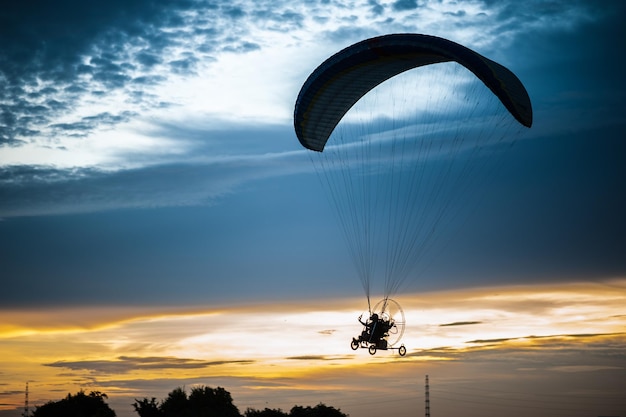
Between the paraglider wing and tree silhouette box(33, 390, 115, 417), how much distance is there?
140 feet

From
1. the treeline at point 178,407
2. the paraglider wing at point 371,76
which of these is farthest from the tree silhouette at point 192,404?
the paraglider wing at point 371,76

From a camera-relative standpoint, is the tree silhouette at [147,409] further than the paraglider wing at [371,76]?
Yes

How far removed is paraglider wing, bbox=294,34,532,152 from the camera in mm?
37594

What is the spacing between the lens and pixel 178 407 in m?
75.6

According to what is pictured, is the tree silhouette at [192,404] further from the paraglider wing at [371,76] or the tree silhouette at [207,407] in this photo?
the paraglider wing at [371,76]

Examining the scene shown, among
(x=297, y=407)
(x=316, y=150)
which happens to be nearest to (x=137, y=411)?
(x=297, y=407)

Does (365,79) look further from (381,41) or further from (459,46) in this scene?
(459,46)

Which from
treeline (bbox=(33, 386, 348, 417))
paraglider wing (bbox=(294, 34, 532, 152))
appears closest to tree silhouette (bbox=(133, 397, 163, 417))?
treeline (bbox=(33, 386, 348, 417))

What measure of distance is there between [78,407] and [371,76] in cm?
4827

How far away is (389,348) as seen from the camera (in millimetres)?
41219

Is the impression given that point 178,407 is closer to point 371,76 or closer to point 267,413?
point 267,413

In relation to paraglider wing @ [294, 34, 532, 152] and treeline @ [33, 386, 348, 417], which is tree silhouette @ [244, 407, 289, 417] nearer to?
treeline @ [33, 386, 348, 417]

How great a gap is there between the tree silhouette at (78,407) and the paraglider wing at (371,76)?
42.7 meters

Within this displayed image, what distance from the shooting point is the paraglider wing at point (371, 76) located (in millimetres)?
37594
